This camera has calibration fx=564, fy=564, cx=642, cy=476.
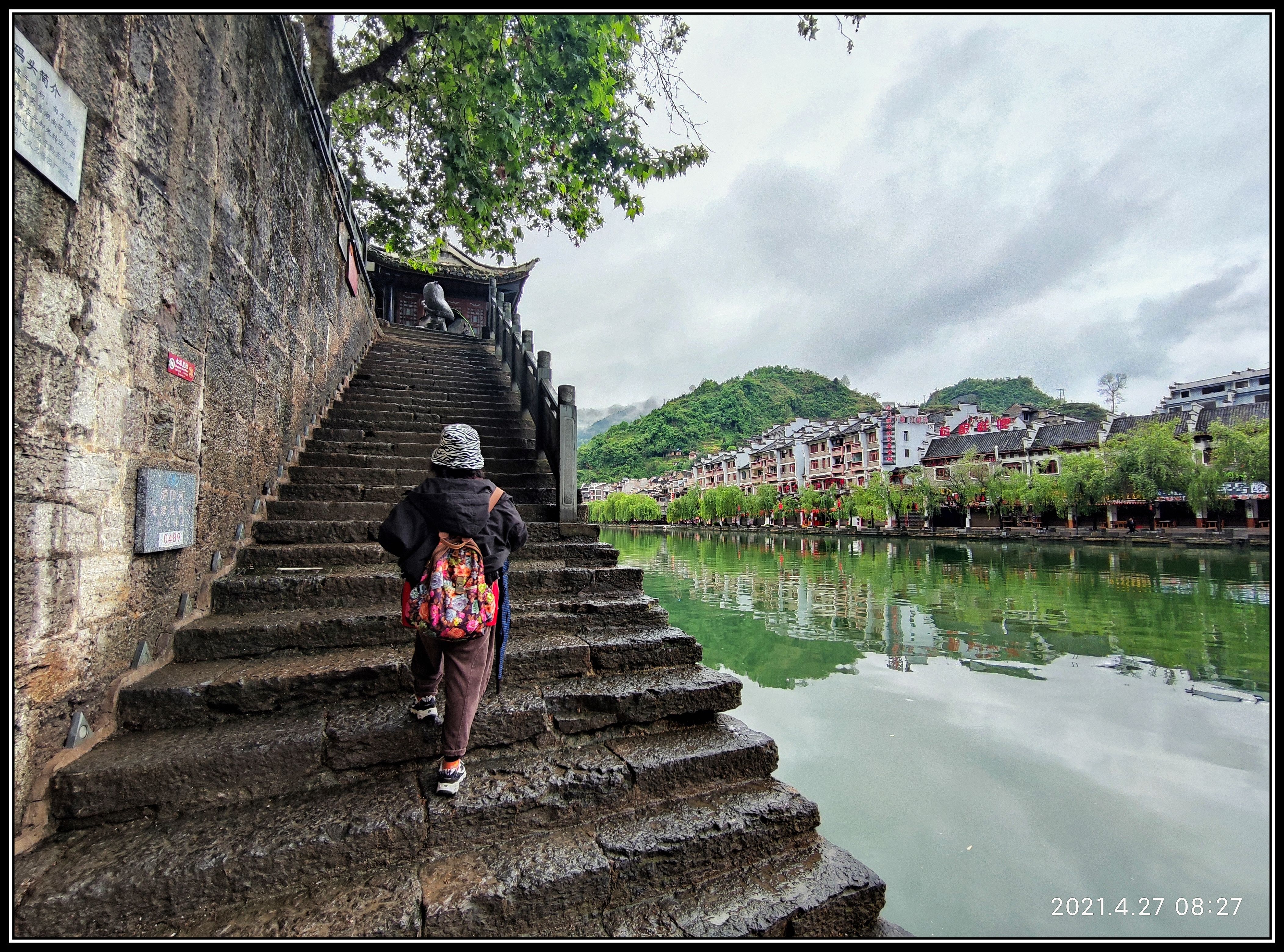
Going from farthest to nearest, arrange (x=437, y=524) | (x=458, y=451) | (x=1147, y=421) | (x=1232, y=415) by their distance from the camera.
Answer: (x=1147, y=421) < (x=1232, y=415) < (x=458, y=451) < (x=437, y=524)

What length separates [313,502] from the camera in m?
4.18

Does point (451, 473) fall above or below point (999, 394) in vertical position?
below

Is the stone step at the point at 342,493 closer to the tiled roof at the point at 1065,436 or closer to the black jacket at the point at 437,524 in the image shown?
the black jacket at the point at 437,524

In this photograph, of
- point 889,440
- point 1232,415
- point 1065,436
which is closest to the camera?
point 1232,415

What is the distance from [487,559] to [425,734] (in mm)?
799

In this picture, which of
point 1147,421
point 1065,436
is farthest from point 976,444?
point 1147,421

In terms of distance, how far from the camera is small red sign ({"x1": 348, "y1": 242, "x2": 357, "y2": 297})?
7109mm

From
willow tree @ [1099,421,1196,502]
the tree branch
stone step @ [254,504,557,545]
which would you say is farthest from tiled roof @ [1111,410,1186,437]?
stone step @ [254,504,557,545]

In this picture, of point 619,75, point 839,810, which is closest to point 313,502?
point 839,810

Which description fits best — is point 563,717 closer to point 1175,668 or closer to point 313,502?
point 313,502

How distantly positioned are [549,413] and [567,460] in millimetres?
723

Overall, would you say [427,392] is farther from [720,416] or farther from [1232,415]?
[720,416]

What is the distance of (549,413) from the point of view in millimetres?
5117

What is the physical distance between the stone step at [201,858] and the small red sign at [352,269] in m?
6.72
